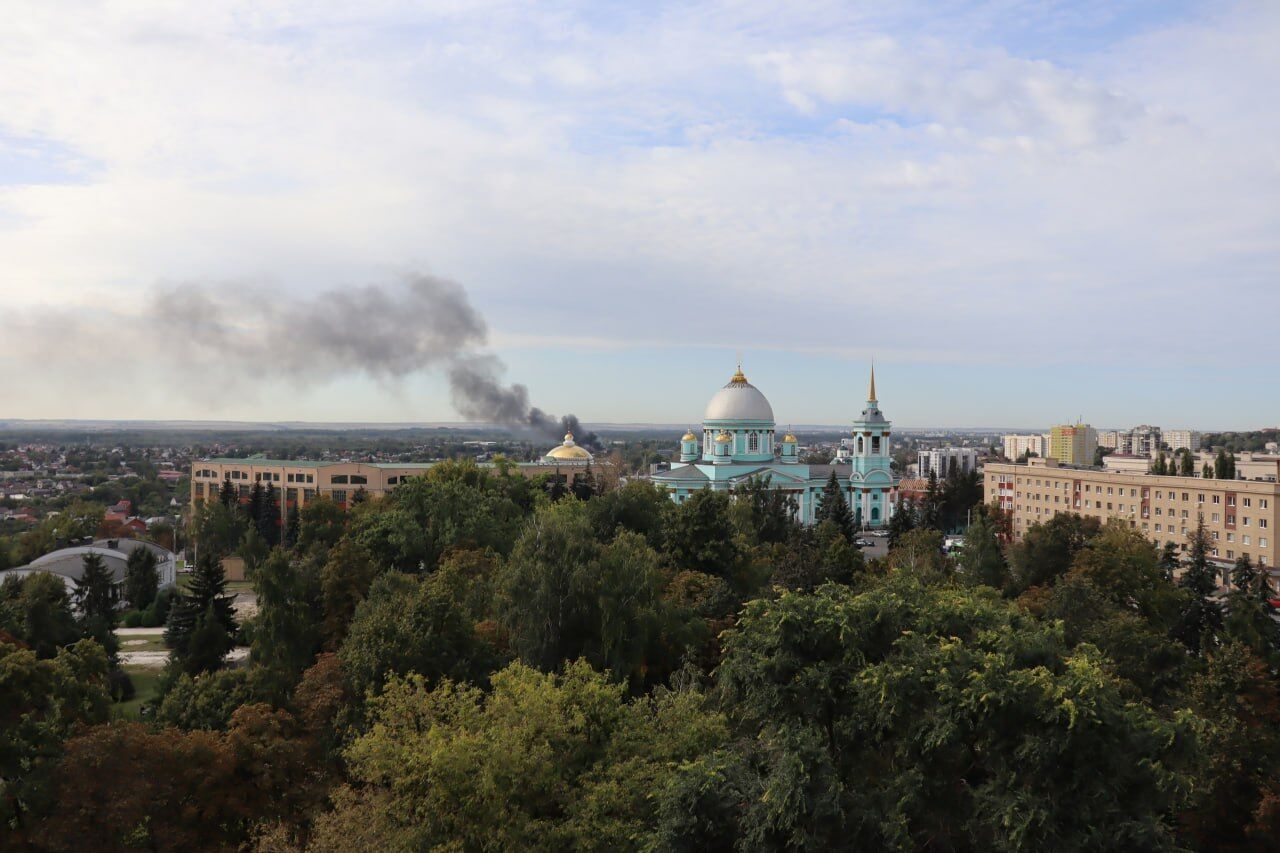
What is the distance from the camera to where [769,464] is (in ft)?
262

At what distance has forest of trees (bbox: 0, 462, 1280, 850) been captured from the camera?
1262cm

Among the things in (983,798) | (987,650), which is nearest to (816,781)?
(983,798)

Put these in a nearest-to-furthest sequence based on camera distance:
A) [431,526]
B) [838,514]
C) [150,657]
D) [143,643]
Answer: [150,657] < [431,526] < [143,643] < [838,514]

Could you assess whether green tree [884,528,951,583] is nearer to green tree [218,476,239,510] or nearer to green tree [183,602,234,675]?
green tree [183,602,234,675]

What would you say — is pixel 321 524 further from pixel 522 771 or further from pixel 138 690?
pixel 522 771

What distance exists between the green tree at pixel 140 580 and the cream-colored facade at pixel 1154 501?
45176 millimetres

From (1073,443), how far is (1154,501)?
9493cm

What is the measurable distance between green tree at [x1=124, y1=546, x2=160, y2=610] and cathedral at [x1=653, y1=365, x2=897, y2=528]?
38.1 m

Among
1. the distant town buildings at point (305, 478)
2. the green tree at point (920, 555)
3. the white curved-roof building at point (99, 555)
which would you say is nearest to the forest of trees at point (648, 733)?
the green tree at point (920, 555)

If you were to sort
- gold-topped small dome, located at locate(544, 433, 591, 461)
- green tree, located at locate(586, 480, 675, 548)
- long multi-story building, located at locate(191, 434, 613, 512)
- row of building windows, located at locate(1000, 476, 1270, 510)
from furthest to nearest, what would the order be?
gold-topped small dome, located at locate(544, 433, 591, 461)
long multi-story building, located at locate(191, 434, 613, 512)
row of building windows, located at locate(1000, 476, 1270, 510)
green tree, located at locate(586, 480, 675, 548)

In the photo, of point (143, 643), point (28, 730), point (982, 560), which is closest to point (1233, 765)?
point (982, 560)

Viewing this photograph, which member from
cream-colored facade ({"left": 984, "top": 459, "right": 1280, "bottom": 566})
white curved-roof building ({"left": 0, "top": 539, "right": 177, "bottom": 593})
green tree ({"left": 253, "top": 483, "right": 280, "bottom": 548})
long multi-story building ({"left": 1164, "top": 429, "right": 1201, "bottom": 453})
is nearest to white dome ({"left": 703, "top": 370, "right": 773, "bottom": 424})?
cream-colored facade ({"left": 984, "top": 459, "right": 1280, "bottom": 566})

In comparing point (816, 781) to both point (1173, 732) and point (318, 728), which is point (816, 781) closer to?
point (1173, 732)

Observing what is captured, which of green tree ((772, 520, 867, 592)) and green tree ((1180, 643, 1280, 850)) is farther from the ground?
green tree ((772, 520, 867, 592))
